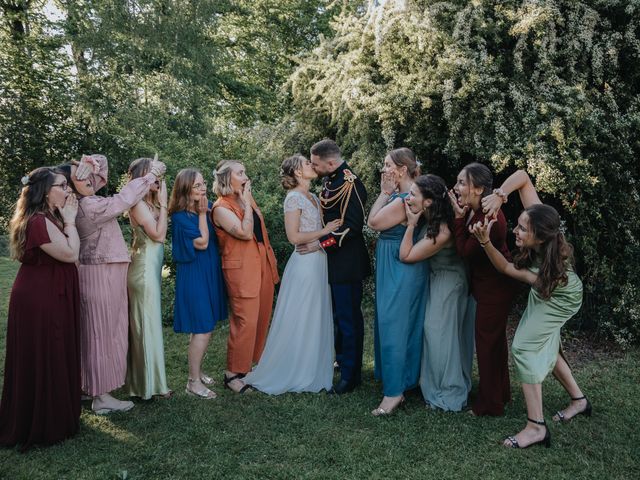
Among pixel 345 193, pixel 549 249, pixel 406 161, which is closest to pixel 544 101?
pixel 406 161

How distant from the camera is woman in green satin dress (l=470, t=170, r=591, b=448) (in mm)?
3895

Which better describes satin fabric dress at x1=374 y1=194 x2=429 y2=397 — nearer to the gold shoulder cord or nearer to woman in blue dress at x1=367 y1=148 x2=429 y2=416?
woman in blue dress at x1=367 y1=148 x2=429 y2=416

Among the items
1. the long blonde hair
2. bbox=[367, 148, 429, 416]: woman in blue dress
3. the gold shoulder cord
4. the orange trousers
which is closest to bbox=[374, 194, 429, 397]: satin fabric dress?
bbox=[367, 148, 429, 416]: woman in blue dress

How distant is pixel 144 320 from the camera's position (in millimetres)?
4863

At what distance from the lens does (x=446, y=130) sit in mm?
7781

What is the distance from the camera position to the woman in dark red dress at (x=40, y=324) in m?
3.94

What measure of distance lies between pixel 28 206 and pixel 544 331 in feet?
13.0

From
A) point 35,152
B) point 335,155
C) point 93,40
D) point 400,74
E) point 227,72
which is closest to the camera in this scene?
point 335,155

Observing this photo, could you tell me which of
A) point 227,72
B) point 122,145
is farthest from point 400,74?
point 227,72

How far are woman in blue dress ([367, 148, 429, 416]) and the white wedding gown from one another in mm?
635

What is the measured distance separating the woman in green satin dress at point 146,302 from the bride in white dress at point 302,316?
94 cm

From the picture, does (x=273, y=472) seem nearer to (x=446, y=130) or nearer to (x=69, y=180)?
(x=69, y=180)

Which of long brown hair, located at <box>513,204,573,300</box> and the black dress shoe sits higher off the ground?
long brown hair, located at <box>513,204,573,300</box>

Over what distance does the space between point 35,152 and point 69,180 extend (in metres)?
16.3
